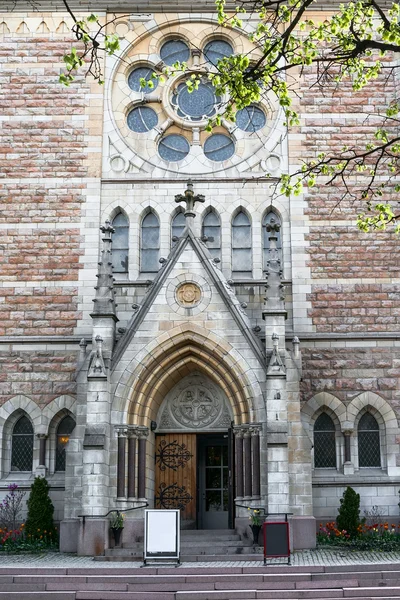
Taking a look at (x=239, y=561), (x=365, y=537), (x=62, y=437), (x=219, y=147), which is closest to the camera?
(x=239, y=561)

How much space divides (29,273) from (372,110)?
368 inches

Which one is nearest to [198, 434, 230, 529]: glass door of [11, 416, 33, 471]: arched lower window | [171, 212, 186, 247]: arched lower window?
[11, 416, 33, 471]: arched lower window

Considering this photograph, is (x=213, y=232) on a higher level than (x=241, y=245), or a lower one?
higher

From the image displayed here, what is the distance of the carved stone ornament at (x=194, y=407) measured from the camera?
63.0 feet

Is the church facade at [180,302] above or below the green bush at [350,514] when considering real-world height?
above

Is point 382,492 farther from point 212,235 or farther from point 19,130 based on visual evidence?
point 19,130

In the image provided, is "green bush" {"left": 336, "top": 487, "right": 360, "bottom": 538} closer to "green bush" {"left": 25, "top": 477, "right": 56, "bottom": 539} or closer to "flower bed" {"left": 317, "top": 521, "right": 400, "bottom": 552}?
"flower bed" {"left": 317, "top": 521, "right": 400, "bottom": 552}

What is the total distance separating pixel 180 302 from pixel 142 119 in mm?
5970

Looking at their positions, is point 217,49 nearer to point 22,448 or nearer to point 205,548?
point 22,448

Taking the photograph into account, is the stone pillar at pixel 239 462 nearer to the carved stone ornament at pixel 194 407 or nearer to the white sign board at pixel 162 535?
the carved stone ornament at pixel 194 407

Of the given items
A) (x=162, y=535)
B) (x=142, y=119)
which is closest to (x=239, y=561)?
(x=162, y=535)

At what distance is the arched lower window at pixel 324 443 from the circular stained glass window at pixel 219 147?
6.92 metres

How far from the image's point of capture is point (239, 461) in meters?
17.8

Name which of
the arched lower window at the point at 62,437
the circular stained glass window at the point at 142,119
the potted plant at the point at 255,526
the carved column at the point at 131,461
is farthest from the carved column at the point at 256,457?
the circular stained glass window at the point at 142,119
